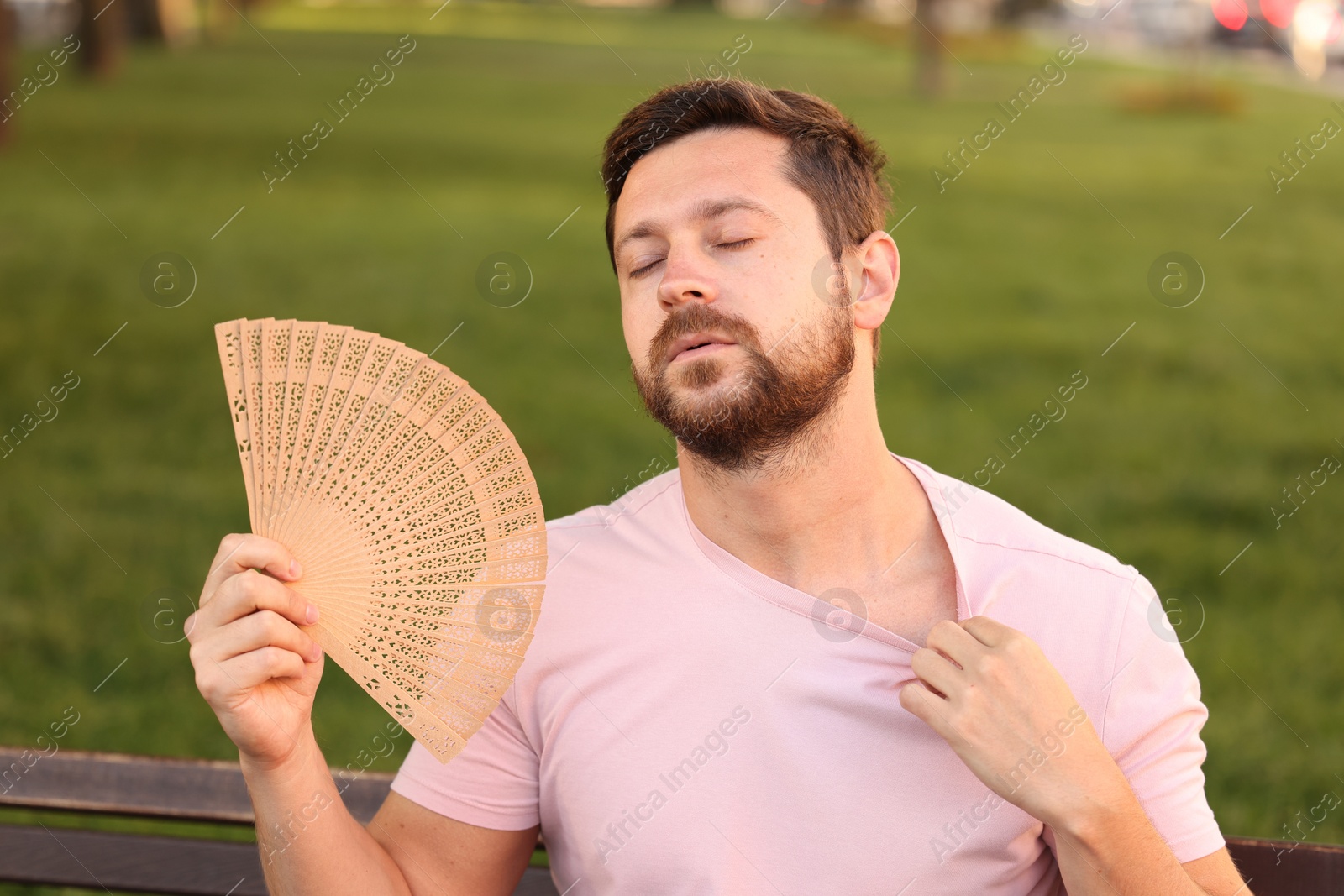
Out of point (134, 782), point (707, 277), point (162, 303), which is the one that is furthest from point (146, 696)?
point (162, 303)

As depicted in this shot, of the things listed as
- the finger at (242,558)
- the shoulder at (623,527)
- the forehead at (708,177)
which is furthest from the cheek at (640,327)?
the finger at (242,558)

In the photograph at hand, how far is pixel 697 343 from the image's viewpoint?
6.95 feet

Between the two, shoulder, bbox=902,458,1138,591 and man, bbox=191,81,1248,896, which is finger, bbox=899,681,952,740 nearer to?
man, bbox=191,81,1248,896

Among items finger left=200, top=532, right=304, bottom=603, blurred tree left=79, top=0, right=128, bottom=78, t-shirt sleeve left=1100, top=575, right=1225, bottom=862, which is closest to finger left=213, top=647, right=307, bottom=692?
finger left=200, top=532, right=304, bottom=603

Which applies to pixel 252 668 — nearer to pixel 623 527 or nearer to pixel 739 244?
pixel 623 527

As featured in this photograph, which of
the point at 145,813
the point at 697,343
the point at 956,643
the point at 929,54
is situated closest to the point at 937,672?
the point at 956,643

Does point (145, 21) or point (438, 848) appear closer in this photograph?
point (438, 848)

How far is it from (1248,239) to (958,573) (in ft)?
35.7

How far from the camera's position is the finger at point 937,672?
1919 mm

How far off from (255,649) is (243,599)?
0.07 metres

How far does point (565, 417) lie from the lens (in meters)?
7.68

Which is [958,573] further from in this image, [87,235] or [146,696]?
[87,235]

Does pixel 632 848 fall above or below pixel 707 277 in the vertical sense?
below

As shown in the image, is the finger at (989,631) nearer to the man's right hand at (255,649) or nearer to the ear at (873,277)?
the ear at (873,277)
